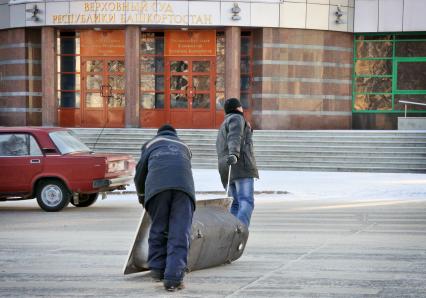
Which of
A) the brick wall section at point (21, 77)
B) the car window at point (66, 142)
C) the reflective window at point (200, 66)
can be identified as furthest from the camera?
the brick wall section at point (21, 77)

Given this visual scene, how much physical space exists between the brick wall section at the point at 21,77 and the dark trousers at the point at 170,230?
30.1 meters

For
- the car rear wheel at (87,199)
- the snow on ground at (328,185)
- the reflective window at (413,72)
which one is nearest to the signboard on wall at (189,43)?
the reflective window at (413,72)

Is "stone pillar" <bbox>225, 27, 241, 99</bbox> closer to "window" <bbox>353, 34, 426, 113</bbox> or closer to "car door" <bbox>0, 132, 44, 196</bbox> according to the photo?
"window" <bbox>353, 34, 426, 113</bbox>

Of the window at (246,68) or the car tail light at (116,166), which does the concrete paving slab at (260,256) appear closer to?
the car tail light at (116,166)

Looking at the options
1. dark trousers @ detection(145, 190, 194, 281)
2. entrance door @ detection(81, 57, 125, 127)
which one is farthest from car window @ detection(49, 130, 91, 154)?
entrance door @ detection(81, 57, 125, 127)

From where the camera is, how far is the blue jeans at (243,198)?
12320 mm

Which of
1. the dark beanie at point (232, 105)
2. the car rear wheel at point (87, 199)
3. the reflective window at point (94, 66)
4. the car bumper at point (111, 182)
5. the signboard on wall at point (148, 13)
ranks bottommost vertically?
the car rear wheel at point (87, 199)

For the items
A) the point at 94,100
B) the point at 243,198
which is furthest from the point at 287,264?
the point at 94,100

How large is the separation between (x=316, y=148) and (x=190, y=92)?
8.05m

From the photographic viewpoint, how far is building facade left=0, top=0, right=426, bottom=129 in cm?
3691

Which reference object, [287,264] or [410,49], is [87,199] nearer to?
[287,264]

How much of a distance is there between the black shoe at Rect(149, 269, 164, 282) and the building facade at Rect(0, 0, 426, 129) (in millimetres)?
27530

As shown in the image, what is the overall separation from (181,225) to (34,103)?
3044 centimetres

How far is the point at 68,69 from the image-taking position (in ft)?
128
